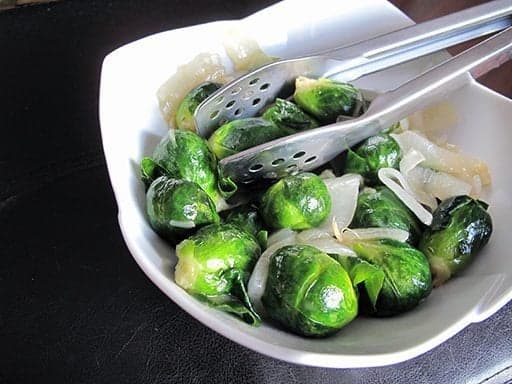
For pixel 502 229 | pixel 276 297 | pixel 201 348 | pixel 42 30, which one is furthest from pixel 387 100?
pixel 42 30

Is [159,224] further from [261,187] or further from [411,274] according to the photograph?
[411,274]

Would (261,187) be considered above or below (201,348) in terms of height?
above

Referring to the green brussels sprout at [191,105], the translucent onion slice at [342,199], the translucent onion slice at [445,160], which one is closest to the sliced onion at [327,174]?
the translucent onion slice at [342,199]

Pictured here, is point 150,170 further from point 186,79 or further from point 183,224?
point 186,79

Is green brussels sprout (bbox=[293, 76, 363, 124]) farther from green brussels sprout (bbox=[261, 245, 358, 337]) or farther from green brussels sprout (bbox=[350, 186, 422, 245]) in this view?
green brussels sprout (bbox=[261, 245, 358, 337])

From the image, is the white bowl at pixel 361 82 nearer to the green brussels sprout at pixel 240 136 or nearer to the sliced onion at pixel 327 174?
the green brussels sprout at pixel 240 136

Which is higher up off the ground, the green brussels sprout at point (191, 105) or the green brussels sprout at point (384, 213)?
the green brussels sprout at point (191, 105)
